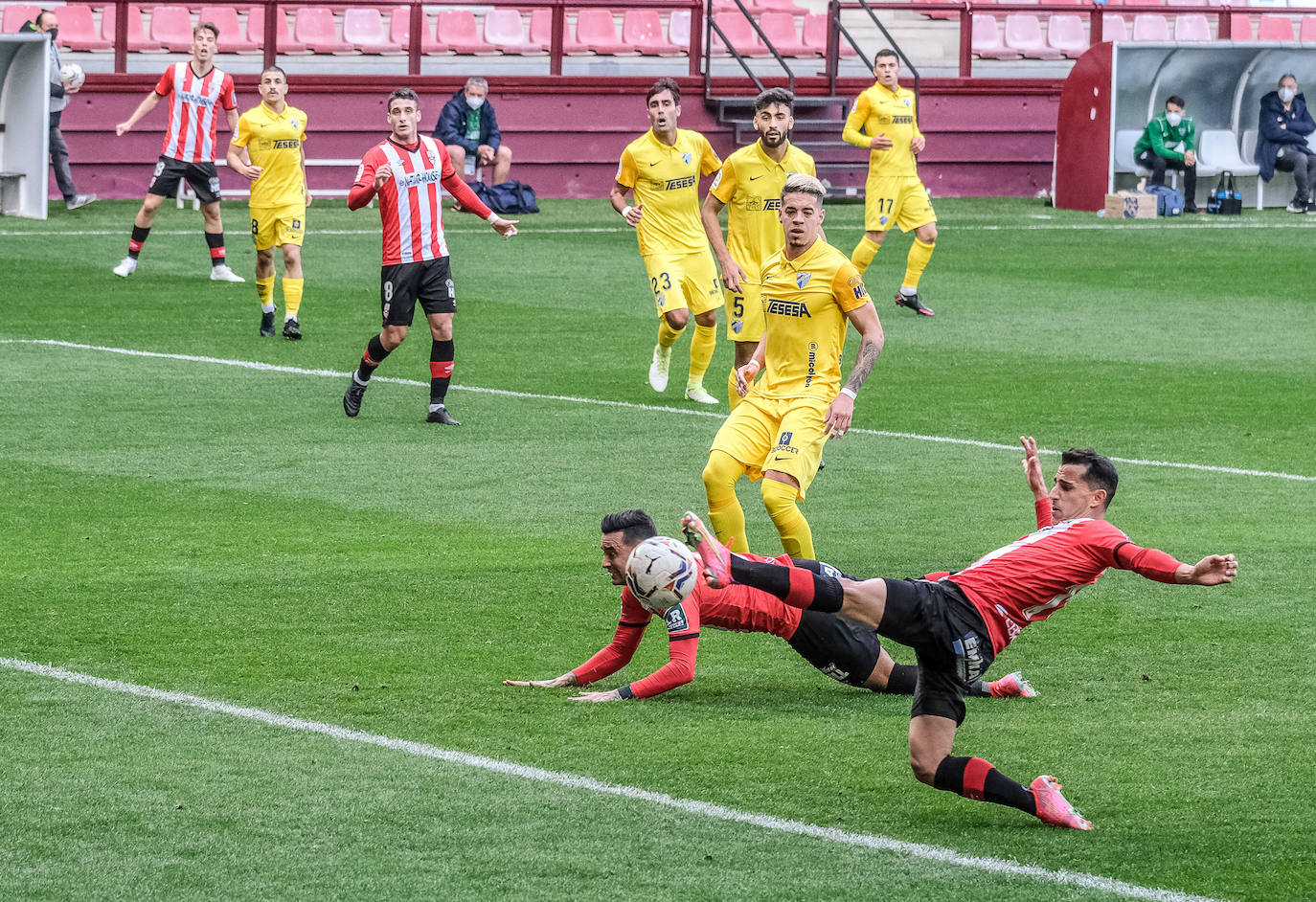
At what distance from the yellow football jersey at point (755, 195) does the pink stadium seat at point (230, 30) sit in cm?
1734

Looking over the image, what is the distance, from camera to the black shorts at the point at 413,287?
13391 millimetres

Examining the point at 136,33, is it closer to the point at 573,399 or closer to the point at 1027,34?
the point at 1027,34

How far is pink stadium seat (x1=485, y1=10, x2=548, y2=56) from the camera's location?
101ft

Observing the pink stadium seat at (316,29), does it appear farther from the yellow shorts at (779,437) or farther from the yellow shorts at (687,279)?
the yellow shorts at (779,437)

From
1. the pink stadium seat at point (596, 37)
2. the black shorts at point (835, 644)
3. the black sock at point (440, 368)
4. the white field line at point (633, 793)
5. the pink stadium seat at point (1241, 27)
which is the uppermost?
the pink stadium seat at point (1241, 27)

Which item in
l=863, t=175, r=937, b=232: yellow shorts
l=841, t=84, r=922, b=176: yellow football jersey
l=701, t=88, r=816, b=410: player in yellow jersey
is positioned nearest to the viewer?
l=701, t=88, r=816, b=410: player in yellow jersey

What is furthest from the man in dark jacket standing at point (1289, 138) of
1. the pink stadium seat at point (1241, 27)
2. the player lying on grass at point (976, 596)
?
the player lying on grass at point (976, 596)

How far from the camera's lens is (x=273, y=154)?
1769 cm

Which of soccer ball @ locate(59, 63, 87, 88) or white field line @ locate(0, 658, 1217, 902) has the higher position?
soccer ball @ locate(59, 63, 87, 88)

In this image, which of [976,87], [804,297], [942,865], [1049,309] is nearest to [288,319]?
[1049,309]

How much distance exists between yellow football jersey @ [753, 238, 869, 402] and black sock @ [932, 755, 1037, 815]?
125 inches

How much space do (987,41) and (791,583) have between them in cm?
2959

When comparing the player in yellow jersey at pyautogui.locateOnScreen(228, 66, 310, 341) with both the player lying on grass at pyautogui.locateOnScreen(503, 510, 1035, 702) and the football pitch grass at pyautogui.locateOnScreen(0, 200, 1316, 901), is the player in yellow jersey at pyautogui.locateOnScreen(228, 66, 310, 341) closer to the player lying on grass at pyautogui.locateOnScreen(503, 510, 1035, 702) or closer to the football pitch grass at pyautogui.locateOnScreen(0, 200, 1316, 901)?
the football pitch grass at pyautogui.locateOnScreen(0, 200, 1316, 901)

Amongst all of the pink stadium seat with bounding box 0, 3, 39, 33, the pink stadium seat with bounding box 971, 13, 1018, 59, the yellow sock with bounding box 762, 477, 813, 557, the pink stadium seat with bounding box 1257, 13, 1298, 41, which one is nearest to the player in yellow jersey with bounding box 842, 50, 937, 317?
the yellow sock with bounding box 762, 477, 813, 557
